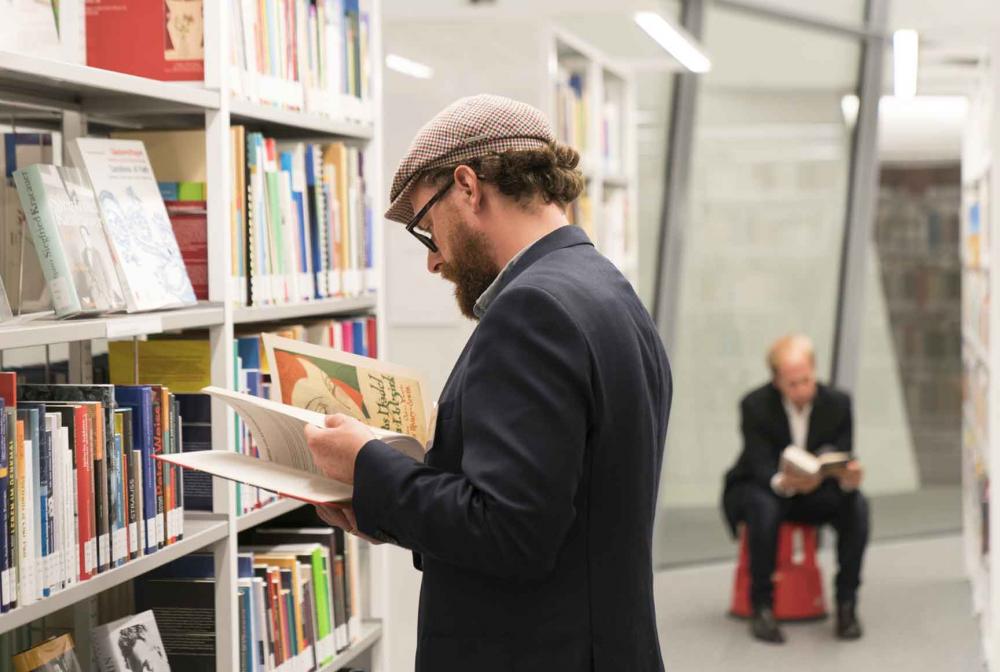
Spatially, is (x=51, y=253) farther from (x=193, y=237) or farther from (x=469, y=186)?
(x=469, y=186)

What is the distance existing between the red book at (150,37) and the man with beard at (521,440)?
2.43ft

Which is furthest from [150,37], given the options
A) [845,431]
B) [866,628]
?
[866,628]

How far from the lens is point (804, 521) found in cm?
560

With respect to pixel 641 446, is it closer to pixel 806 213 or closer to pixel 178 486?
pixel 178 486

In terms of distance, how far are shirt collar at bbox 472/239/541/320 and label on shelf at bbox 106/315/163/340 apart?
2.04 feet

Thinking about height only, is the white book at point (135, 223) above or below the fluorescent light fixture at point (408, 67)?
below

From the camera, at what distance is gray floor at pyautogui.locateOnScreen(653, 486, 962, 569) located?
23.3 ft

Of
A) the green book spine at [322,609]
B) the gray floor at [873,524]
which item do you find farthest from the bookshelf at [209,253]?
the gray floor at [873,524]

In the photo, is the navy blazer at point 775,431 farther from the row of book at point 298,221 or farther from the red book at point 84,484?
the red book at point 84,484

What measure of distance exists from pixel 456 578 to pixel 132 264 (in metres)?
0.86

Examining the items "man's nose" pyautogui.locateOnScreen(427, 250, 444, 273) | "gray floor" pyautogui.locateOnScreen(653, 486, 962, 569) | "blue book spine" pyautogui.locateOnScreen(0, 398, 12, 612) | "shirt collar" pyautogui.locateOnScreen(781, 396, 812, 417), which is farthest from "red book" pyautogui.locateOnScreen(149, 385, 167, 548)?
"gray floor" pyautogui.locateOnScreen(653, 486, 962, 569)

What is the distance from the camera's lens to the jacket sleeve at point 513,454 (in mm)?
1667

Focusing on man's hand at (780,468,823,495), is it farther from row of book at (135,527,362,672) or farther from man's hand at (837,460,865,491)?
row of book at (135,527,362,672)

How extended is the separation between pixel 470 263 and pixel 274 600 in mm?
1167
